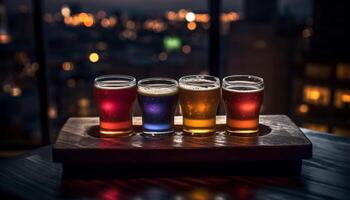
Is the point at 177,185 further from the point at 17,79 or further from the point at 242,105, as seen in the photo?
the point at 17,79

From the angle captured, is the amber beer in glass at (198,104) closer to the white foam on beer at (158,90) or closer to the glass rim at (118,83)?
the white foam on beer at (158,90)

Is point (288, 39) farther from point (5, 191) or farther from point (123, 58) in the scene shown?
point (5, 191)

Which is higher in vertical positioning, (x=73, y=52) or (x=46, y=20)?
Answer: (x=46, y=20)

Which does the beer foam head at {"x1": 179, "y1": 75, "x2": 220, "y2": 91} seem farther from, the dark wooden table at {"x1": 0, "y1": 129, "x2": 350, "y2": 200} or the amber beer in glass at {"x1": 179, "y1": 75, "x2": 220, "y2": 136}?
the dark wooden table at {"x1": 0, "y1": 129, "x2": 350, "y2": 200}

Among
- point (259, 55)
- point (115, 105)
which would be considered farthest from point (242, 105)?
point (259, 55)

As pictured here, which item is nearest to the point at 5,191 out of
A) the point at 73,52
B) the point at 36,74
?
the point at 36,74

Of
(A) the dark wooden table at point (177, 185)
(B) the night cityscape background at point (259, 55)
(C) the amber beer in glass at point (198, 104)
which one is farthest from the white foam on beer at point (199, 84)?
(B) the night cityscape background at point (259, 55)
